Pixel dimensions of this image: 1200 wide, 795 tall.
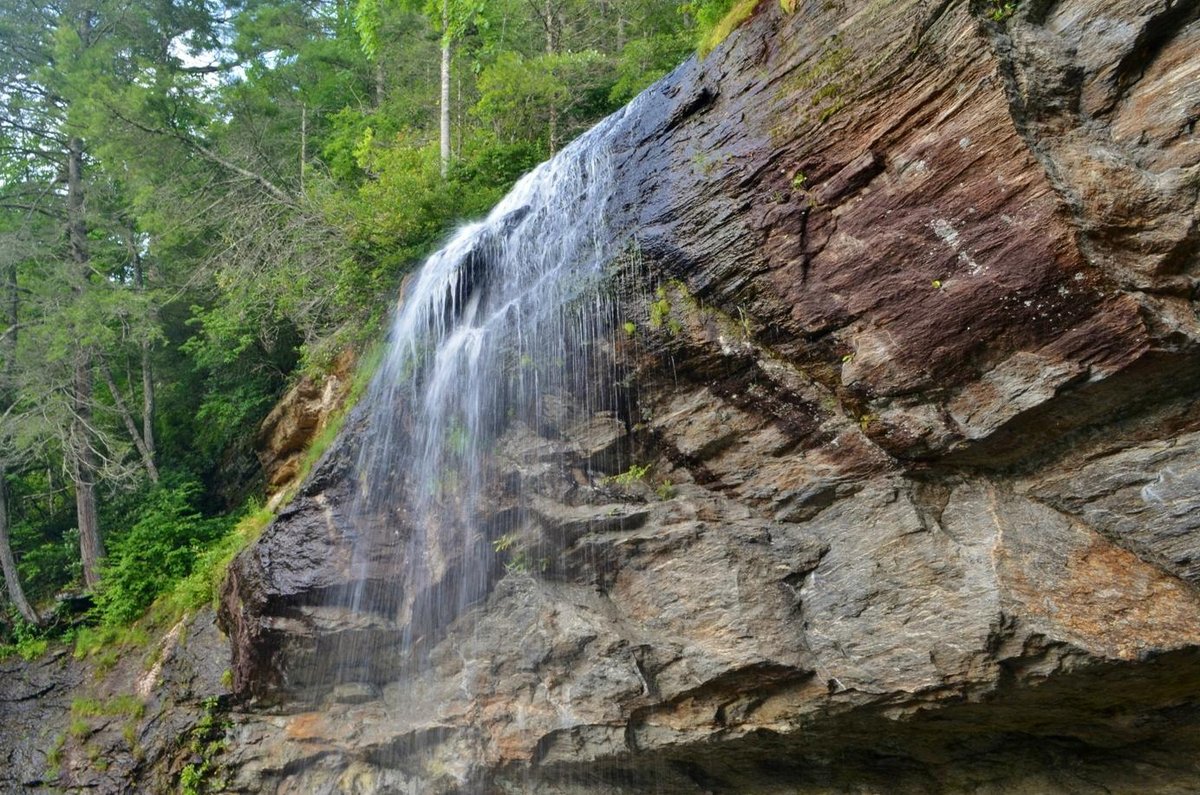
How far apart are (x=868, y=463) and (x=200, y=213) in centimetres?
1265

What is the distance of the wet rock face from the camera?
171 inches

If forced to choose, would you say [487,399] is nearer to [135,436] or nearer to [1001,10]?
[1001,10]

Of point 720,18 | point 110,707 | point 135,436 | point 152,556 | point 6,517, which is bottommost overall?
point 110,707

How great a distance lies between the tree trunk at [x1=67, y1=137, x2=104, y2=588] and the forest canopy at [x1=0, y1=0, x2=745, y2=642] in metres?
0.05

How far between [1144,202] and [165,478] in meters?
14.9

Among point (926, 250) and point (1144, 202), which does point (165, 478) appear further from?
point (1144, 202)

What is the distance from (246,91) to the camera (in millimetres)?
13977

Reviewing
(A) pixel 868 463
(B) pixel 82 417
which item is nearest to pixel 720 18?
(A) pixel 868 463

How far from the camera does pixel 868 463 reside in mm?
5391

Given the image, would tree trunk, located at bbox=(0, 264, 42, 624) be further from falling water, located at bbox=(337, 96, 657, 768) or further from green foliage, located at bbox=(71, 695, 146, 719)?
falling water, located at bbox=(337, 96, 657, 768)

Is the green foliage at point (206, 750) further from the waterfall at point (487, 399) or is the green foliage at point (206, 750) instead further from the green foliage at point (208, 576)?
the waterfall at point (487, 399)

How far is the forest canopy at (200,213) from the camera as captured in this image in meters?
11.1

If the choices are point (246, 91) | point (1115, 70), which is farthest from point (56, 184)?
point (1115, 70)

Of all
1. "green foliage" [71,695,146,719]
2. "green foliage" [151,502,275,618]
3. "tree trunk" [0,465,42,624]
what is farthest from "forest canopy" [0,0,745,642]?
"green foliage" [71,695,146,719]
